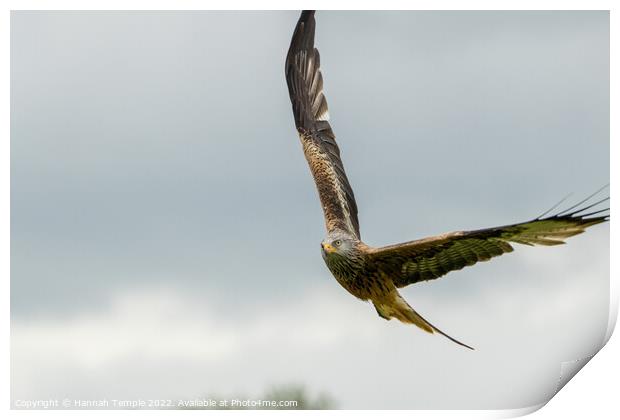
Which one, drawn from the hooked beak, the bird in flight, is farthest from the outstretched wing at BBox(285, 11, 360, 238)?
the hooked beak

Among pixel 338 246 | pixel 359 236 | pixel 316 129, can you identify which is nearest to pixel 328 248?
pixel 338 246

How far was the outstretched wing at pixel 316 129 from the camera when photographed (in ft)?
9.36

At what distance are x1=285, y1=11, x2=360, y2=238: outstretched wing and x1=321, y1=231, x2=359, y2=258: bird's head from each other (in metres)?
0.09

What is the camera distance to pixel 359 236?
2.81 meters

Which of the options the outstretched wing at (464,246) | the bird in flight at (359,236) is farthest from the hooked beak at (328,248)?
the outstretched wing at (464,246)

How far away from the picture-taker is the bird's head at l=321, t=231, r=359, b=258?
266 cm

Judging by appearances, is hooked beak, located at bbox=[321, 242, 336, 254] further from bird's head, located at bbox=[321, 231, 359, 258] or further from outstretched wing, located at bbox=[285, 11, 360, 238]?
outstretched wing, located at bbox=[285, 11, 360, 238]

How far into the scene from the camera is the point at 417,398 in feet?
9.29

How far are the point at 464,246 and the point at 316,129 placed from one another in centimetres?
78

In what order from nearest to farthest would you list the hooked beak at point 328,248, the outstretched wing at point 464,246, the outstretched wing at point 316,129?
1. the outstretched wing at point 464,246
2. the hooked beak at point 328,248
3. the outstretched wing at point 316,129

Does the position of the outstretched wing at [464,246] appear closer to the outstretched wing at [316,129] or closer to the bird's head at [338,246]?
the bird's head at [338,246]
